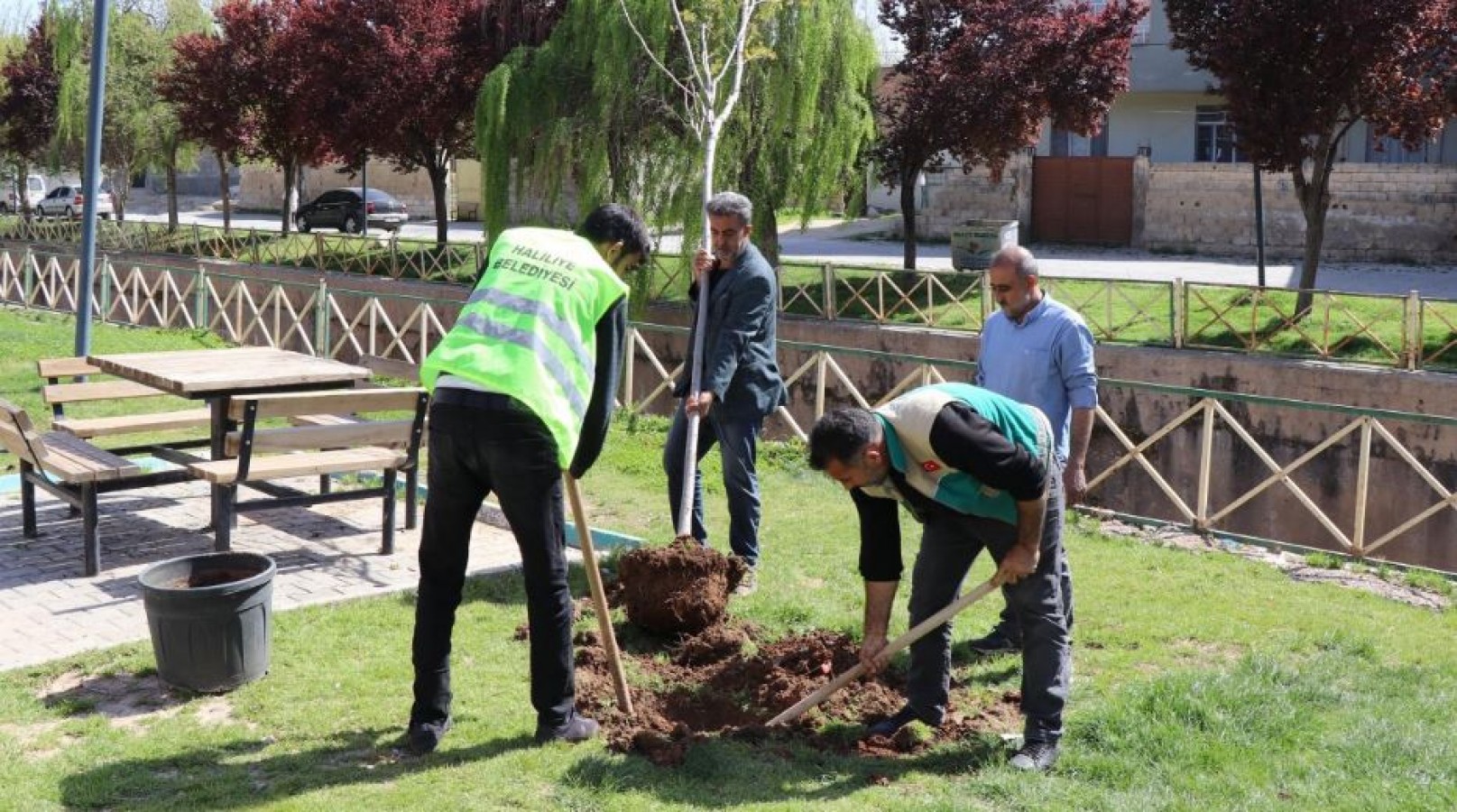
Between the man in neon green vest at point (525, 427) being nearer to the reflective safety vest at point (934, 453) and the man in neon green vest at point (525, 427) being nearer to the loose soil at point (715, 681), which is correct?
the loose soil at point (715, 681)

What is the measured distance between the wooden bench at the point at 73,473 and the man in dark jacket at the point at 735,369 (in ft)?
8.30

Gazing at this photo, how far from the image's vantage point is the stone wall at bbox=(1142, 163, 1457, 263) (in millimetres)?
25203

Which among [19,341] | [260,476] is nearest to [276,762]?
[260,476]

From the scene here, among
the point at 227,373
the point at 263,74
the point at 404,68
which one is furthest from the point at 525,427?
the point at 263,74

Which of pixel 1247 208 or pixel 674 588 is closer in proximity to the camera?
pixel 674 588

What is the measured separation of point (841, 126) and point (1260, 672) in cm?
1468

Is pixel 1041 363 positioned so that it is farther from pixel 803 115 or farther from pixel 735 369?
pixel 803 115

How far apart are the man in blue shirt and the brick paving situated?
8.33 feet

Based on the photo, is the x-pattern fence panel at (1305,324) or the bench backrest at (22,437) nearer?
the bench backrest at (22,437)

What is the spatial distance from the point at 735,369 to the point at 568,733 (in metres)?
2.18

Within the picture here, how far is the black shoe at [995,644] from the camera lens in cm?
573

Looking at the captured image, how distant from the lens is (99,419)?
28.0 ft

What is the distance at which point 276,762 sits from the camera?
455 centimetres

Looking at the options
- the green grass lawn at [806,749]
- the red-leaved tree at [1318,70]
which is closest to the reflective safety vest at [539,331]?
the green grass lawn at [806,749]
